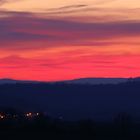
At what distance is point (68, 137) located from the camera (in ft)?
161

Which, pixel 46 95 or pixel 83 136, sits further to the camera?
pixel 46 95

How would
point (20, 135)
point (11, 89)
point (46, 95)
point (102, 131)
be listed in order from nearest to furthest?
point (20, 135)
point (102, 131)
point (11, 89)
point (46, 95)

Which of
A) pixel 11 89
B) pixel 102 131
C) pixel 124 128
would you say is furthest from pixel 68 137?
pixel 11 89

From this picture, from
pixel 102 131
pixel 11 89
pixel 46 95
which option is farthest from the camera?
pixel 46 95

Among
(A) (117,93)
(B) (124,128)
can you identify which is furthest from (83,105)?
(B) (124,128)

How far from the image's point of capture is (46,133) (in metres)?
51.3

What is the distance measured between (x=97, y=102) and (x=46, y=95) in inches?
603

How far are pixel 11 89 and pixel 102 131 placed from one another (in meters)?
124

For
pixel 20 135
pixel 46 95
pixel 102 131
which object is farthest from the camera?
pixel 46 95

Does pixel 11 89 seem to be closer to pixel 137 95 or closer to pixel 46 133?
pixel 137 95

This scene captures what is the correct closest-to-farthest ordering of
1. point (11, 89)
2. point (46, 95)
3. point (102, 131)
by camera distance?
point (102, 131), point (11, 89), point (46, 95)

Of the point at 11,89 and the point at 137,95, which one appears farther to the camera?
the point at 137,95

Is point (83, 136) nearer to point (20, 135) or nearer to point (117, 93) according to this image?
point (20, 135)

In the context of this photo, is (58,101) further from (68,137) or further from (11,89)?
(68,137)
